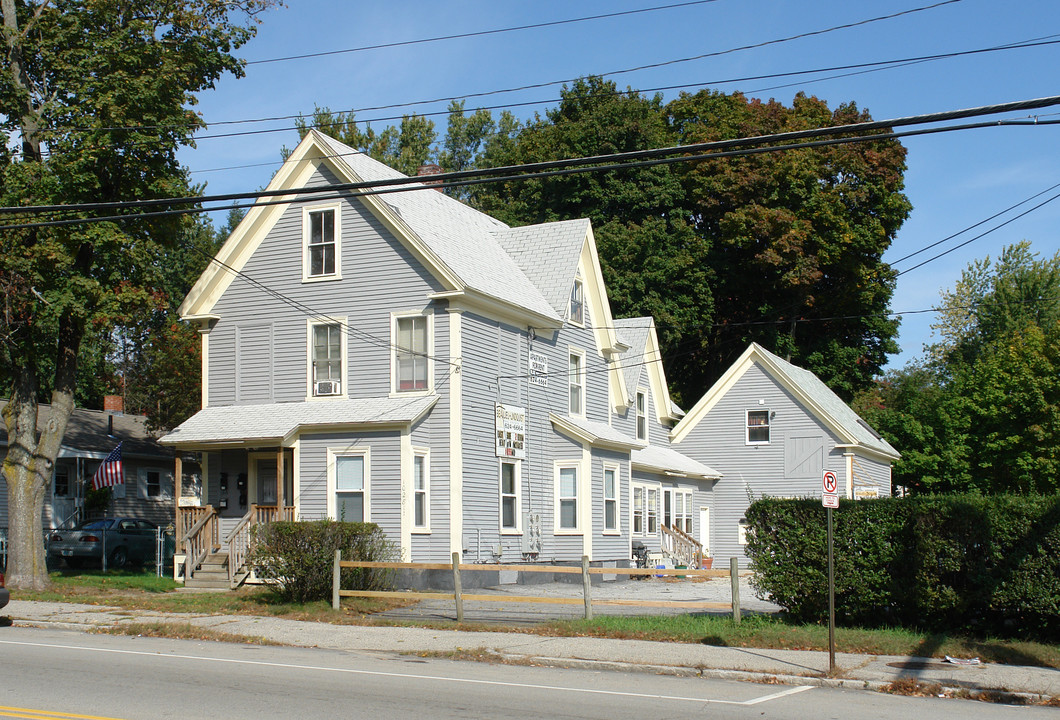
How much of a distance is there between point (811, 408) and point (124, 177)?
26249 millimetres

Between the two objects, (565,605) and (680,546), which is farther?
(680,546)

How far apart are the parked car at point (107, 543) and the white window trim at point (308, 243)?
1114 centimetres

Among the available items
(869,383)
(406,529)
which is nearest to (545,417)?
(406,529)

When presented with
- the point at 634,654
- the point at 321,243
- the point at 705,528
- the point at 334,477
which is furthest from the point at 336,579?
the point at 705,528

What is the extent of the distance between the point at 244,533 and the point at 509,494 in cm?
670

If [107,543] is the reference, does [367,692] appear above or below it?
above

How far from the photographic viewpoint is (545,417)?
95.0ft

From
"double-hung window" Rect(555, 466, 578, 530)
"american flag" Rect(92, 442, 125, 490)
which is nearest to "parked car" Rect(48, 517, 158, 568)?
"american flag" Rect(92, 442, 125, 490)

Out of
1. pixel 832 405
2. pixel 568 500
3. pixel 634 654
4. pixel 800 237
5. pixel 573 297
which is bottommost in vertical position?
pixel 634 654

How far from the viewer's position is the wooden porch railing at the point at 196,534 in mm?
24234

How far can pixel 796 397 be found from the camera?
39.8 metres

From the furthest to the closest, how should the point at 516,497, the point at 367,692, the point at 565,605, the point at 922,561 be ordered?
1. the point at 516,497
2. the point at 565,605
3. the point at 922,561
4. the point at 367,692

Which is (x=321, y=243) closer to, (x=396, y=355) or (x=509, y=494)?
(x=396, y=355)

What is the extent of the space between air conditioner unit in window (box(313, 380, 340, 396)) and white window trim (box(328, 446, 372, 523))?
191cm
